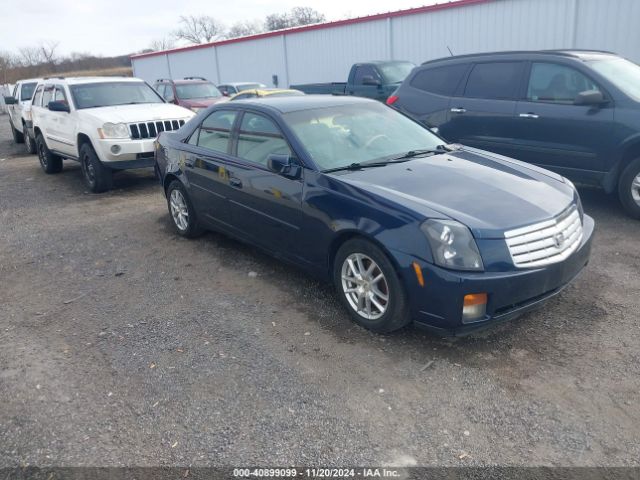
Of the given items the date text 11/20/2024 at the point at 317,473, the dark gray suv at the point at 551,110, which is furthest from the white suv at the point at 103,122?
the date text 11/20/2024 at the point at 317,473

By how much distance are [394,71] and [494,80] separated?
6.92m

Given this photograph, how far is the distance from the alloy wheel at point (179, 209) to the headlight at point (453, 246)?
348 centimetres

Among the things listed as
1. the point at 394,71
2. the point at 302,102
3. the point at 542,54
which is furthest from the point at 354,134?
the point at 394,71

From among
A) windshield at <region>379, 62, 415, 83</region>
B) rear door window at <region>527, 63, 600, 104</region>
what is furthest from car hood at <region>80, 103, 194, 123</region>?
windshield at <region>379, 62, 415, 83</region>

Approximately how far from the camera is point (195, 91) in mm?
15336

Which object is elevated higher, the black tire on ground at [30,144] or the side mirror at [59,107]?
the side mirror at [59,107]

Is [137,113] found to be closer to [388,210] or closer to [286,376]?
[388,210]

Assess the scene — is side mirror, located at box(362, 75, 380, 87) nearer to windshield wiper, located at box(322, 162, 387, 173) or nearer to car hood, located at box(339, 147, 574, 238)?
car hood, located at box(339, 147, 574, 238)

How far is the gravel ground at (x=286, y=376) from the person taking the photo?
281cm

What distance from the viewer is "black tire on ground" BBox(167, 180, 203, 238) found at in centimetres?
598

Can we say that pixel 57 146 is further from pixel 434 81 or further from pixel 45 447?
pixel 45 447

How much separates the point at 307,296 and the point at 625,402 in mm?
2430

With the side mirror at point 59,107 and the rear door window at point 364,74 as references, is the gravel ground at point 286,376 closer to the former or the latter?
the side mirror at point 59,107

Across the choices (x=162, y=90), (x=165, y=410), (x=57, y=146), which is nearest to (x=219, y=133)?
(x=165, y=410)
